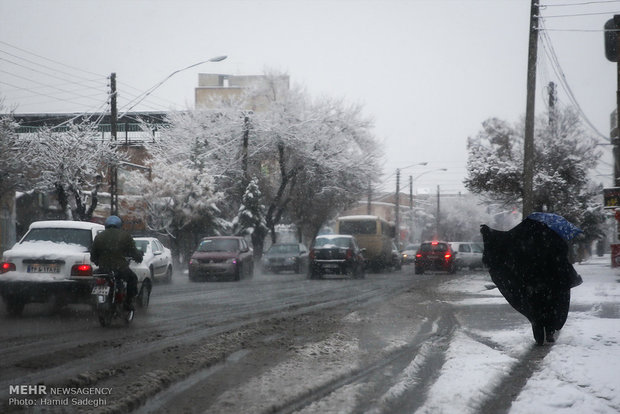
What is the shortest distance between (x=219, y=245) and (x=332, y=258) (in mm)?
4270

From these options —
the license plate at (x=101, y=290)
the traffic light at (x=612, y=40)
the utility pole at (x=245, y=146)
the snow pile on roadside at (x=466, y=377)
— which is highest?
the traffic light at (x=612, y=40)

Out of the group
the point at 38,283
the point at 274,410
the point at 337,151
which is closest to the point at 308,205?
the point at 337,151

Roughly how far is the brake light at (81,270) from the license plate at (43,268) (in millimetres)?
247

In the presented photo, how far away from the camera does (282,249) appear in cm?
3875

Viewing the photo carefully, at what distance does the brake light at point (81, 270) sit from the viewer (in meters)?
13.1

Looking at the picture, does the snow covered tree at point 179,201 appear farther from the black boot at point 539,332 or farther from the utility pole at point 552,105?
the black boot at point 539,332

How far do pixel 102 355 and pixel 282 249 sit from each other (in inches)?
1180

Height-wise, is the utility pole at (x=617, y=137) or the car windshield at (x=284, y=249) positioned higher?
the utility pole at (x=617, y=137)

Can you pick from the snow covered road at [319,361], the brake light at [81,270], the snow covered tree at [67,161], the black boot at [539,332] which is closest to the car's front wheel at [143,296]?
the snow covered road at [319,361]

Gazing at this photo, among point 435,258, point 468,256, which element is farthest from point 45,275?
point 468,256

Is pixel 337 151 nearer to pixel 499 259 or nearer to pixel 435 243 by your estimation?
pixel 435 243

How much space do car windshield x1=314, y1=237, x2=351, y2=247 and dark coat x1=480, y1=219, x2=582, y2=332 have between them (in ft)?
69.7

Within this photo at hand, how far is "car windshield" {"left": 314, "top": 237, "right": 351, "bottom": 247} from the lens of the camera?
31.8 meters

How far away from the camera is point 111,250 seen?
39.0ft
